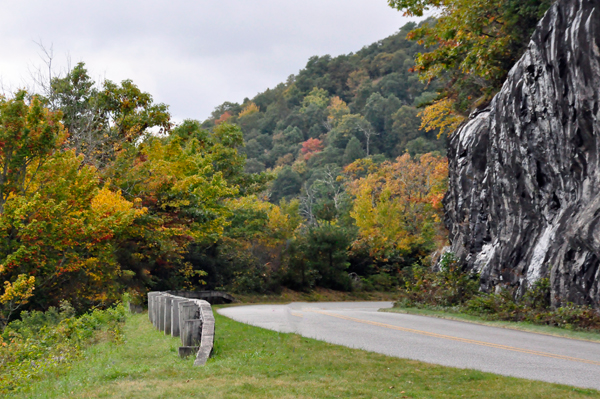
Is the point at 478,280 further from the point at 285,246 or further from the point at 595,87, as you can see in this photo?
the point at 285,246

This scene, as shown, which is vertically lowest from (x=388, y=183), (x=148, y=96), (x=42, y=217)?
(x=42, y=217)

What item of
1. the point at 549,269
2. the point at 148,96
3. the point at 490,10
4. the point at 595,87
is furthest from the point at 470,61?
the point at 148,96

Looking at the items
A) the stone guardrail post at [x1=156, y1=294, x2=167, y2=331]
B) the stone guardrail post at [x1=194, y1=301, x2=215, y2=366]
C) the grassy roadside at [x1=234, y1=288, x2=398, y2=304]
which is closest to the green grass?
the stone guardrail post at [x1=194, y1=301, x2=215, y2=366]

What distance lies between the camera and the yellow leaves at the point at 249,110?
410 feet

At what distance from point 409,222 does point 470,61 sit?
86.2 ft

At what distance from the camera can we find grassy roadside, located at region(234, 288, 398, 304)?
3488cm

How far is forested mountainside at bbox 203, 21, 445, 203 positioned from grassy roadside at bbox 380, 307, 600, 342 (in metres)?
48.2

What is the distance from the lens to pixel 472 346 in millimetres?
10906

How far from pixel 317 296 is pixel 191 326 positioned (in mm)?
30428

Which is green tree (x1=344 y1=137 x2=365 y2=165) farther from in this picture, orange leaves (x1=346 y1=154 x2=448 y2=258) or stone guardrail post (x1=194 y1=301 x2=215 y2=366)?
stone guardrail post (x1=194 y1=301 x2=215 y2=366)

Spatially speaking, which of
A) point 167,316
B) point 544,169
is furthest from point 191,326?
point 544,169

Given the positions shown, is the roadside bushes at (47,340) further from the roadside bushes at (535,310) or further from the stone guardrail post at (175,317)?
the roadside bushes at (535,310)

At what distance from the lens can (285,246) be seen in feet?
136

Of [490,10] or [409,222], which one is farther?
[409,222]
